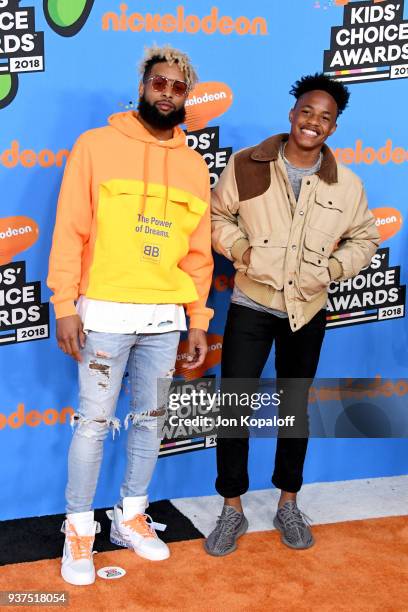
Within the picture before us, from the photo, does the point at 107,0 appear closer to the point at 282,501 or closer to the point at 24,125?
the point at 24,125

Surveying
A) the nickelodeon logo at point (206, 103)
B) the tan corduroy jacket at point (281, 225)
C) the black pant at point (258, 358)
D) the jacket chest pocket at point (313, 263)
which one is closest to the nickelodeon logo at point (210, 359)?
the black pant at point (258, 358)

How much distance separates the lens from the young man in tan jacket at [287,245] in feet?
8.36

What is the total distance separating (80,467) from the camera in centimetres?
244

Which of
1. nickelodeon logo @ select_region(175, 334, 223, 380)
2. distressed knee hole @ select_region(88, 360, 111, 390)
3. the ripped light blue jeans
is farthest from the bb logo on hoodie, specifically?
nickelodeon logo @ select_region(175, 334, 223, 380)

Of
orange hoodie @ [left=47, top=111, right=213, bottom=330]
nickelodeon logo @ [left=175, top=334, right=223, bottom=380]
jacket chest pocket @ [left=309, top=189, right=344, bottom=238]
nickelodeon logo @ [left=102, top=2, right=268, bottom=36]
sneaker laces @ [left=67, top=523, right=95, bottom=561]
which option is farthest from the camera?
nickelodeon logo @ [left=175, top=334, right=223, bottom=380]

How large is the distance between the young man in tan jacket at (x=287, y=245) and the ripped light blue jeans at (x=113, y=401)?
251mm

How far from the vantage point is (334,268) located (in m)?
2.64

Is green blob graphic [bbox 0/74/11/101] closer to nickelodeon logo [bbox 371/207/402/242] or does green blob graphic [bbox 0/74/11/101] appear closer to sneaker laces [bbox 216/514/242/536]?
nickelodeon logo [bbox 371/207/402/242]

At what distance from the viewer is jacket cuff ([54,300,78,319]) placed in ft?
7.66

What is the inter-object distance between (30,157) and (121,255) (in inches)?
21.5

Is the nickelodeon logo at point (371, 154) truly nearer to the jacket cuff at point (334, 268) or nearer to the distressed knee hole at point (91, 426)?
the jacket cuff at point (334, 268)

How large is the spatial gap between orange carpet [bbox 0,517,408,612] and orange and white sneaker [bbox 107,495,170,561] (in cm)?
3

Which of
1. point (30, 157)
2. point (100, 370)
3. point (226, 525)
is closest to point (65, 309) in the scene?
point (100, 370)

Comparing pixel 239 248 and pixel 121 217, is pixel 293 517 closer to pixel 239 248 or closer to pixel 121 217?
pixel 239 248
